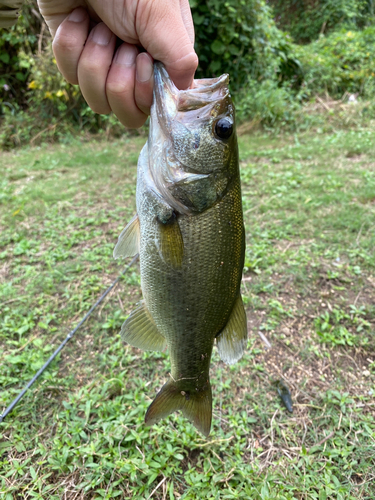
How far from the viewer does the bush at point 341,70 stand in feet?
23.4

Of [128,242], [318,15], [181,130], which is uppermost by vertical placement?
[318,15]

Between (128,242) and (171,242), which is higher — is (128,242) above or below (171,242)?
below

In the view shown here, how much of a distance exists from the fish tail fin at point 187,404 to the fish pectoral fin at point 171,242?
1.86 feet

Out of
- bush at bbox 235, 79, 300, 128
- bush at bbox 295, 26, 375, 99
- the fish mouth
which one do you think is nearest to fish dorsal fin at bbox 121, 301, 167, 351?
the fish mouth

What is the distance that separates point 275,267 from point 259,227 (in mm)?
→ 683

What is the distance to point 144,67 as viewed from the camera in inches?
46.4

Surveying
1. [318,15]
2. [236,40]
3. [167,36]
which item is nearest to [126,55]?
[167,36]

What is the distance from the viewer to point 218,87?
1207 mm

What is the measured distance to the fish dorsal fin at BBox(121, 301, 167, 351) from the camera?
4.66ft

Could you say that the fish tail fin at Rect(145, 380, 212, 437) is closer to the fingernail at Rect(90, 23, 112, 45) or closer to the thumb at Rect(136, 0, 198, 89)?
the thumb at Rect(136, 0, 198, 89)

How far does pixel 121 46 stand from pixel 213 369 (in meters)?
2.03

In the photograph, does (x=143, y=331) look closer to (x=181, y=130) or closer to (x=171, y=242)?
(x=171, y=242)

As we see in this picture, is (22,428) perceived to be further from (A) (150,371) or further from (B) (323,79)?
(B) (323,79)

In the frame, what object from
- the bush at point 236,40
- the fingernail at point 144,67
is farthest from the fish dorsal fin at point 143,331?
the bush at point 236,40
